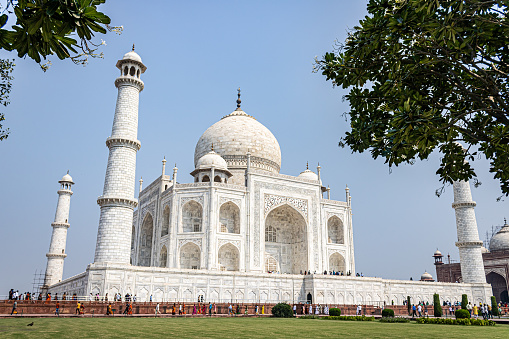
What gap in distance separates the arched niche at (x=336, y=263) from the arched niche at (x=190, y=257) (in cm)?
908

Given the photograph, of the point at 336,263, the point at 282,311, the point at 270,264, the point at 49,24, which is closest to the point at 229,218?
the point at 270,264

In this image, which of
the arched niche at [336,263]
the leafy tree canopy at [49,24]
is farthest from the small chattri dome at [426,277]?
the leafy tree canopy at [49,24]

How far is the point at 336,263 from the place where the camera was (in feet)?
93.6

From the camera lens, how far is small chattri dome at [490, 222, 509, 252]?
35969 millimetres

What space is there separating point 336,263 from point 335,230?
2.27m

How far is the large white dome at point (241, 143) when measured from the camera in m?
30.5

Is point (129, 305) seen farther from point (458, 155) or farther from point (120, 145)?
point (458, 155)

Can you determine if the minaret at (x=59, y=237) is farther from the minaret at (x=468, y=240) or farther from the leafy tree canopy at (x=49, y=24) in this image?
the leafy tree canopy at (x=49, y=24)

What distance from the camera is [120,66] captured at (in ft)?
68.2

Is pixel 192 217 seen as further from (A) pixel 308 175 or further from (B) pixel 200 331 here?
(B) pixel 200 331

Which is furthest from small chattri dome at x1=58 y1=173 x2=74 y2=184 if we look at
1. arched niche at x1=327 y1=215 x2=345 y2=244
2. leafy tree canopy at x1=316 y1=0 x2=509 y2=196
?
leafy tree canopy at x1=316 y1=0 x2=509 y2=196

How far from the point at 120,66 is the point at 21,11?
752 inches

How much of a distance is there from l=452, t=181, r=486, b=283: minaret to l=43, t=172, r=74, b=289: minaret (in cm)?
2670

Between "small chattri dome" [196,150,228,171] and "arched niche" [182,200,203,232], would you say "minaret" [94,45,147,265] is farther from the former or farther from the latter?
"small chattri dome" [196,150,228,171]
